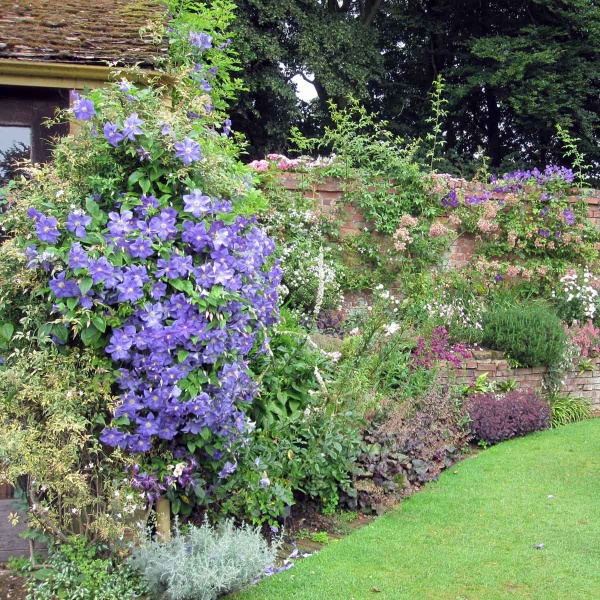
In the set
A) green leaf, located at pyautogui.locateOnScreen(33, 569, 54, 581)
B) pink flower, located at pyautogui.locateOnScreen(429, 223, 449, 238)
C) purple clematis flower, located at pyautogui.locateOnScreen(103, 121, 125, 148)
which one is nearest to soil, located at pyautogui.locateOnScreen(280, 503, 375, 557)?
green leaf, located at pyautogui.locateOnScreen(33, 569, 54, 581)

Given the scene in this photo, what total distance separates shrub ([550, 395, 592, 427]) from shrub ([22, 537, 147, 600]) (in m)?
5.35

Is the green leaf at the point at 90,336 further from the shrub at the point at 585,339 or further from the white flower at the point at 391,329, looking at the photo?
the shrub at the point at 585,339

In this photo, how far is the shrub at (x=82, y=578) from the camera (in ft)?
11.1

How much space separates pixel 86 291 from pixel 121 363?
0.46 meters

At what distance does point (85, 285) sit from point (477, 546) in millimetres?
2865

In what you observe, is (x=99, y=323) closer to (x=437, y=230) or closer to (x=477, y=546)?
(x=477, y=546)

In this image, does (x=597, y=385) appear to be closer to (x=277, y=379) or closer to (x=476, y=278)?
(x=476, y=278)

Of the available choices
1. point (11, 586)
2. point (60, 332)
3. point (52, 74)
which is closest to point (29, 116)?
point (52, 74)

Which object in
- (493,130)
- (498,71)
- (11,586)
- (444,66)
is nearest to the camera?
(11,586)

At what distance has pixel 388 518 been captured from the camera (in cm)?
479

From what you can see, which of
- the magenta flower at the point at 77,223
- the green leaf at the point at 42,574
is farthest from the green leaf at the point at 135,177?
the green leaf at the point at 42,574

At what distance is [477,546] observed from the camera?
430 cm

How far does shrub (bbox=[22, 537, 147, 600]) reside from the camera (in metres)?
3.38

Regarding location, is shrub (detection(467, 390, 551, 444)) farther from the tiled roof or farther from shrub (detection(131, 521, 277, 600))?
the tiled roof
